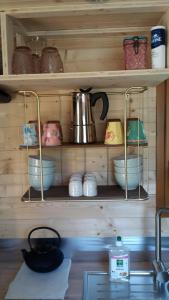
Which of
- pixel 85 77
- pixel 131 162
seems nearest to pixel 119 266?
pixel 131 162

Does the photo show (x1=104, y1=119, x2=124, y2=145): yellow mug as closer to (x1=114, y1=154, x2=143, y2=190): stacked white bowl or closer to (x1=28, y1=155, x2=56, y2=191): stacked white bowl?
(x1=114, y1=154, x2=143, y2=190): stacked white bowl

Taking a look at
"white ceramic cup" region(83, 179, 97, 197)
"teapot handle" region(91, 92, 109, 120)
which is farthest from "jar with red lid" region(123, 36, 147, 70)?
"white ceramic cup" region(83, 179, 97, 197)

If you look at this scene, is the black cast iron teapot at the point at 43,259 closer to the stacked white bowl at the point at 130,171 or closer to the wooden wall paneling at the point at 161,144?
the stacked white bowl at the point at 130,171

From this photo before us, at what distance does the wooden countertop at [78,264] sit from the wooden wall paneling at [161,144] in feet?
0.94

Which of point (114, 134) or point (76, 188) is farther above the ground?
point (114, 134)

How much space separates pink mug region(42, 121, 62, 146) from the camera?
1.30m

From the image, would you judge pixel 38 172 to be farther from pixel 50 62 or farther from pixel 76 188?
pixel 50 62

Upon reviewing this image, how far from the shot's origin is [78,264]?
4.64 ft

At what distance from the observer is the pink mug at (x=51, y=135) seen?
4.27 feet

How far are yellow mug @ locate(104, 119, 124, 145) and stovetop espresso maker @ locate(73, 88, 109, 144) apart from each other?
0.22 feet

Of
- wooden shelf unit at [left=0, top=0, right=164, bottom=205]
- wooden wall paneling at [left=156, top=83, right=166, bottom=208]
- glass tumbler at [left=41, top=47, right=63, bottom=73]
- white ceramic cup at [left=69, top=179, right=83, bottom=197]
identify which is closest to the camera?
wooden shelf unit at [left=0, top=0, right=164, bottom=205]

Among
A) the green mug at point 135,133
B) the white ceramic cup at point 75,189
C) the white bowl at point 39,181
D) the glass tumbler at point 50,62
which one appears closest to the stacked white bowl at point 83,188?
the white ceramic cup at point 75,189

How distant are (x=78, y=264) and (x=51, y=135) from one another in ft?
2.08

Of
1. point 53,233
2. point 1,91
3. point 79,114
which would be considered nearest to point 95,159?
point 79,114
